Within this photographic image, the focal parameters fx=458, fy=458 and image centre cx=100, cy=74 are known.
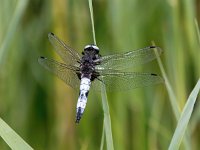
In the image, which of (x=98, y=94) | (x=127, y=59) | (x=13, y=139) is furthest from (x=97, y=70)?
(x=13, y=139)

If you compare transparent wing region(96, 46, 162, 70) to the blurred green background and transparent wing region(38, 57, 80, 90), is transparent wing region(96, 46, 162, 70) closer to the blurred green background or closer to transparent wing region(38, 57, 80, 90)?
transparent wing region(38, 57, 80, 90)

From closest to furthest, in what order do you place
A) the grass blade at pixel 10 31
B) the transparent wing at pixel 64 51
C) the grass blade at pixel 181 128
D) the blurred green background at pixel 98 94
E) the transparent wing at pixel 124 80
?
the grass blade at pixel 181 128 < the grass blade at pixel 10 31 < the transparent wing at pixel 124 80 < the transparent wing at pixel 64 51 < the blurred green background at pixel 98 94

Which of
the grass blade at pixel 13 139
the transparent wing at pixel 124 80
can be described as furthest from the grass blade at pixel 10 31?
the transparent wing at pixel 124 80

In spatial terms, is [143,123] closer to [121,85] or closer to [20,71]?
[121,85]

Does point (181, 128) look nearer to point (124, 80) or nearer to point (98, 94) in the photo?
point (124, 80)

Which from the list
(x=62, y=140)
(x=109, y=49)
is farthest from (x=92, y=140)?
(x=109, y=49)

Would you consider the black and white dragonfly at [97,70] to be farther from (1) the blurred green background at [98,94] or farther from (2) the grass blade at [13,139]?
(2) the grass blade at [13,139]
